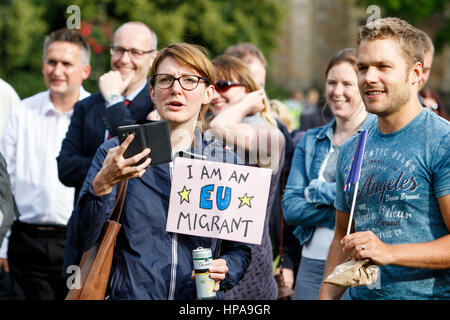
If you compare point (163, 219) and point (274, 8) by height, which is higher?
point (274, 8)

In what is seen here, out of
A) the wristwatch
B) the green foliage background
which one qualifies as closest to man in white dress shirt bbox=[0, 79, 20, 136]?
the wristwatch

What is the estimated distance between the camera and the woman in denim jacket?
14.9 ft

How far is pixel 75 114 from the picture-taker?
16.2ft

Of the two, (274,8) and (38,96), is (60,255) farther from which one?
(274,8)

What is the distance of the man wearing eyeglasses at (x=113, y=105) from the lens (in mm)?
4594

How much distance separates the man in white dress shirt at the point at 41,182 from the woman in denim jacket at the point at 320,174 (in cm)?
195

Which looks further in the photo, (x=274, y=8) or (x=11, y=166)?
(x=274, y=8)

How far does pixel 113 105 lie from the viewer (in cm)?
449

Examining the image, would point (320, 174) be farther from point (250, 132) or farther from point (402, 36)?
point (402, 36)

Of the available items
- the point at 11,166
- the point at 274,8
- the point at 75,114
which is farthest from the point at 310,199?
the point at 274,8

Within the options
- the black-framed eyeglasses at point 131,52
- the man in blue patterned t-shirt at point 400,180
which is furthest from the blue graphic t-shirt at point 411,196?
the black-framed eyeglasses at point 131,52

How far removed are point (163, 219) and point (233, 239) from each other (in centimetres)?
33

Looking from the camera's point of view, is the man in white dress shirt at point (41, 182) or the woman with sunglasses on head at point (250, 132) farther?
the man in white dress shirt at point (41, 182)

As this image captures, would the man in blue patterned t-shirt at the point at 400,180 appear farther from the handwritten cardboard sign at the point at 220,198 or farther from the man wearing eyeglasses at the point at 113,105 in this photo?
the man wearing eyeglasses at the point at 113,105
